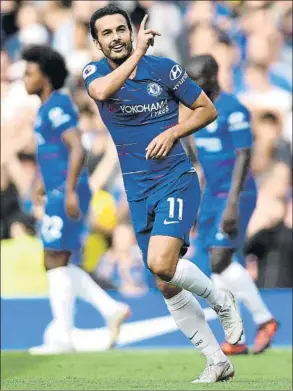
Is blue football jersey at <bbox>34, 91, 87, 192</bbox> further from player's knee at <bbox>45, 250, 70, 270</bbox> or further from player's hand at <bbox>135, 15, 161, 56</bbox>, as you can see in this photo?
player's hand at <bbox>135, 15, 161, 56</bbox>

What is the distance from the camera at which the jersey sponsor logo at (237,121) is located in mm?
10328

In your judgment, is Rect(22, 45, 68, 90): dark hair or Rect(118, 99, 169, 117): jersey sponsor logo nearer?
Rect(118, 99, 169, 117): jersey sponsor logo

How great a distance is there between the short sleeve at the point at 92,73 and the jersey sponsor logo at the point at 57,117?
3.09 metres

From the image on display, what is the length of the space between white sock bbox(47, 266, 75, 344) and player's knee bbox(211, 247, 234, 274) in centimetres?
121

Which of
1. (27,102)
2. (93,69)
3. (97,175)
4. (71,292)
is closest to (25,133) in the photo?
(27,102)

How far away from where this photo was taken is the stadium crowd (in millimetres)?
12086

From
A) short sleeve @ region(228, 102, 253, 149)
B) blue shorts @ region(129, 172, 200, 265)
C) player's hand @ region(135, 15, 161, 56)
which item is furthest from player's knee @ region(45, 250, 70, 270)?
player's hand @ region(135, 15, 161, 56)

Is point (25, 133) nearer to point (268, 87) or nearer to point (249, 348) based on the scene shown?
point (268, 87)

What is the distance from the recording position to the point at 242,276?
1059 centimetres

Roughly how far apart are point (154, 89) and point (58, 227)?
343cm

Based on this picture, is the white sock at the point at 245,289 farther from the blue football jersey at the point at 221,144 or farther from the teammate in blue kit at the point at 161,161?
the teammate in blue kit at the point at 161,161

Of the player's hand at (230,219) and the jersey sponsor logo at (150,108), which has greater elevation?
the jersey sponsor logo at (150,108)

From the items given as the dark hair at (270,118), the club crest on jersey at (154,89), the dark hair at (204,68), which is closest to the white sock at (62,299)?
the dark hair at (204,68)

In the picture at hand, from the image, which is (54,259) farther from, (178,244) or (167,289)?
(178,244)
